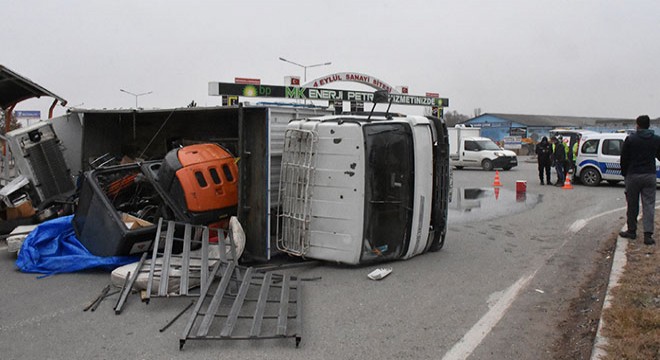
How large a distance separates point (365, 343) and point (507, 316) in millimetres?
1523

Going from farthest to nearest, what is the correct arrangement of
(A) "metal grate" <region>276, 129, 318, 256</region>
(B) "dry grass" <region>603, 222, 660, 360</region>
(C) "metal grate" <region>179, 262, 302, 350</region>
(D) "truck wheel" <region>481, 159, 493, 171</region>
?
1. (D) "truck wheel" <region>481, 159, 493, 171</region>
2. (A) "metal grate" <region>276, 129, 318, 256</region>
3. (C) "metal grate" <region>179, 262, 302, 350</region>
4. (B) "dry grass" <region>603, 222, 660, 360</region>

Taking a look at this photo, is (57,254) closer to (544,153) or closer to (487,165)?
(544,153)

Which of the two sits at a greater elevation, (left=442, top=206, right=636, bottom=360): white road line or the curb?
the curb

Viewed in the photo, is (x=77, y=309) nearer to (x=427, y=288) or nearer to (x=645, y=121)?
(x=427, y=288)

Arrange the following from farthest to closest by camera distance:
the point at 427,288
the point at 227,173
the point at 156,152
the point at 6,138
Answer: the point at 156,152, the point at 6,138, the point at 227,173, the point at 427,288

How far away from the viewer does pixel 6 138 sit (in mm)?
8109

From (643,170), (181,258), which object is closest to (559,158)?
(643,170)

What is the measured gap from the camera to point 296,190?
6336 mm

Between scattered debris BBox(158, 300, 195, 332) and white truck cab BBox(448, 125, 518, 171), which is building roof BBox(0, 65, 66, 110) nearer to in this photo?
scattered debris BBox(158, 300, 195, 332)

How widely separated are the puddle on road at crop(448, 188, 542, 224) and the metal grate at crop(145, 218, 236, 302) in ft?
17.4

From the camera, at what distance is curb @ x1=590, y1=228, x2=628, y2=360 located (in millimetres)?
3658

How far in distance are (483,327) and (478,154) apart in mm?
21678

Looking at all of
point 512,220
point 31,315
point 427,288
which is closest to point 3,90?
point 31,315

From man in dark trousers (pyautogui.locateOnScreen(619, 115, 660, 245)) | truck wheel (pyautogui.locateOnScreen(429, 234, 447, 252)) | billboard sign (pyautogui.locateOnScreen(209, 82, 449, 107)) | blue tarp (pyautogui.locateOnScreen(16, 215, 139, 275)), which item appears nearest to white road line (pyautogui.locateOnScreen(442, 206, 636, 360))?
truck wheel (pyautogui.locateOnScreen(429, 234, 447, 252))
